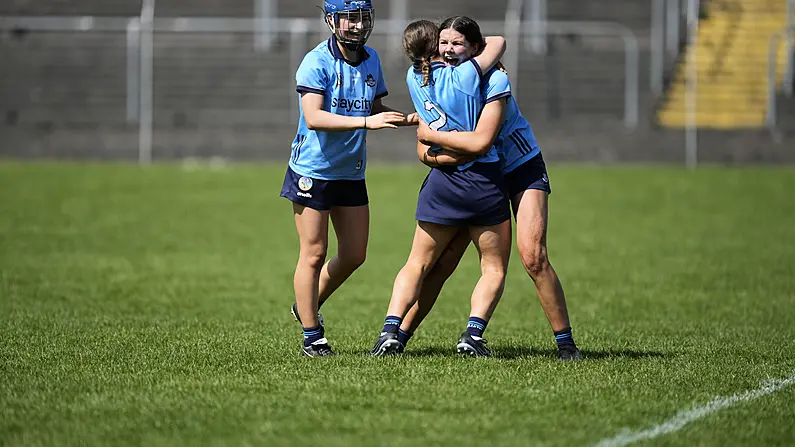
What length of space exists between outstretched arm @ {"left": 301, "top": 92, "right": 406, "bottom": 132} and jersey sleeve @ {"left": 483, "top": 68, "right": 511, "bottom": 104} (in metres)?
0.50

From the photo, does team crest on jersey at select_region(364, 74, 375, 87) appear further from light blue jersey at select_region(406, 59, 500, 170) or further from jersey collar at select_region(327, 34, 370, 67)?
light blue jersey at select_region(406, 59, 500, 170)

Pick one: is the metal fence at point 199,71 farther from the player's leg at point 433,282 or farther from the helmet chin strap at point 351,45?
the helmet chin strap at point 351,45

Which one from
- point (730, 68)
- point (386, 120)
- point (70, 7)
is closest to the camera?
point (386, 120)

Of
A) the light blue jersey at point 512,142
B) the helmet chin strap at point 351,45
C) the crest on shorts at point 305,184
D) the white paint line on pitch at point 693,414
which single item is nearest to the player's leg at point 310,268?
the crest on shorts at point 305,184

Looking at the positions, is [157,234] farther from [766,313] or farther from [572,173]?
[572,173]

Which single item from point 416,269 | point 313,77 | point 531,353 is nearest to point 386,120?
point 313,77

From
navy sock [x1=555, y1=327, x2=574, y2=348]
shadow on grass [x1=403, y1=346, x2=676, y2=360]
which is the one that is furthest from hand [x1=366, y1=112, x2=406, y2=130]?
navy sock [x1=555, y1=327, x2=574, y2=348]

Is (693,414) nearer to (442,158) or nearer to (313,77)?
(442,158)

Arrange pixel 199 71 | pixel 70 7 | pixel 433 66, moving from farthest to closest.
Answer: pixel 70 7, pixel 199 71, pixel 433 66

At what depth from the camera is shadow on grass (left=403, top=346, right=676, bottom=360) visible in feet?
24.4

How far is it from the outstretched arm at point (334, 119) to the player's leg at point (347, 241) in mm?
609

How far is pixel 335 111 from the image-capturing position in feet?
23.1

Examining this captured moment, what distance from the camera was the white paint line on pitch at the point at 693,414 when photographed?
17.3 ft

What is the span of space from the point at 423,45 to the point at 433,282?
55.7 inches
